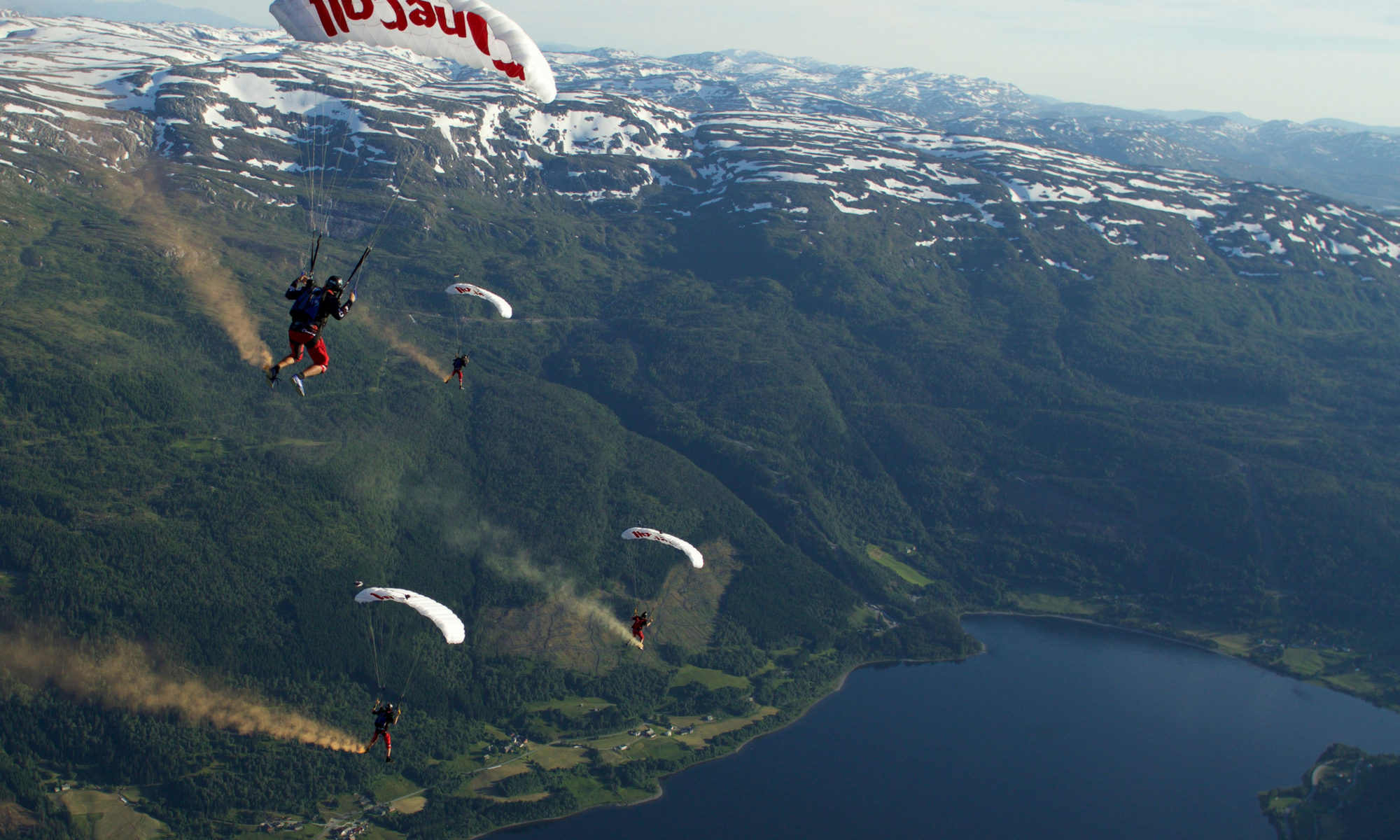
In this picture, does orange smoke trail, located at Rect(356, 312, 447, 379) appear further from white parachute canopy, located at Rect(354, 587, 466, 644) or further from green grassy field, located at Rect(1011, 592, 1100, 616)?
white parachute canopy, located at Rect(354, 587, 466, 644)

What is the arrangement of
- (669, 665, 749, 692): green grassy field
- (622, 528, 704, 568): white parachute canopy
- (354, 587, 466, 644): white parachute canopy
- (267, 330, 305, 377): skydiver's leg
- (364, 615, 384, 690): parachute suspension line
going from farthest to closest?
(669, 665, 749, 692): green grassy field
(364, 615, 384, 690): parachute suspension line
(622, 528, 704, 568): white parachute canopy
(354, 587, 466, 644): white parachute canopy
(267, 330, 305, 377): skydiver's leg

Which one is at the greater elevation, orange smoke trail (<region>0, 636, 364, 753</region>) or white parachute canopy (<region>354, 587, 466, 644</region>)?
white parachute canopy (<region>354, 587, 466, 644</region>)

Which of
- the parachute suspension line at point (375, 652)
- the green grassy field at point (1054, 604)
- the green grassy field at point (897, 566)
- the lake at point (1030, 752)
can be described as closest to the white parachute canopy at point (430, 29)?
the lake at point (1030, 752)

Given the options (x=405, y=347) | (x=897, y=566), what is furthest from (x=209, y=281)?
(x=897, y=566)

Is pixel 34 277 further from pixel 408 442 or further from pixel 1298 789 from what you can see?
pixel 1298 789

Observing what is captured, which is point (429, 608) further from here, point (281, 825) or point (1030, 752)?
point (1030, 752)

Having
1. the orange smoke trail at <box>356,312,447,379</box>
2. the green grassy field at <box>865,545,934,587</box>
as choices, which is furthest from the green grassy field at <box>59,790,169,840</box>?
the green grassy field at <box>865,545,934,587</box>
